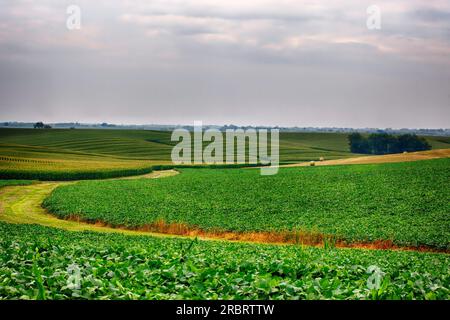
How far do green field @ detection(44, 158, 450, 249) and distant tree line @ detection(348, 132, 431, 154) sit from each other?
139 ft

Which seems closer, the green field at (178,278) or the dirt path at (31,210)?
the green field at (178,278)

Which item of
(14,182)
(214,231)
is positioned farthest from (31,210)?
(214,231)

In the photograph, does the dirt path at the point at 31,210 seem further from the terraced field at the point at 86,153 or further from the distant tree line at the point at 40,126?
the distant tree line at the point at 40,126

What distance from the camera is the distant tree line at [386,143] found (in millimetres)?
77562

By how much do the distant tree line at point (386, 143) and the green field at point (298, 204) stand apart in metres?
42.2

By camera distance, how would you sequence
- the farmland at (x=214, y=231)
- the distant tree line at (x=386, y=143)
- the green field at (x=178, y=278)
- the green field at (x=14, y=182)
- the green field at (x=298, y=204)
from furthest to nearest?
the distant tree line at (x=386, y=143), the green field at (x=14, y=182), the green field at (x=298, y=204), the farmland at (x=214, y=231), the green field at (x=178, y=278)

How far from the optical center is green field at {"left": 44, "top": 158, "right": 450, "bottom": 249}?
23656 millimetres

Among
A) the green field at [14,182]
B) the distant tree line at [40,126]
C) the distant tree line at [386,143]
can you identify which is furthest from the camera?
the distant tree line at [386,143]

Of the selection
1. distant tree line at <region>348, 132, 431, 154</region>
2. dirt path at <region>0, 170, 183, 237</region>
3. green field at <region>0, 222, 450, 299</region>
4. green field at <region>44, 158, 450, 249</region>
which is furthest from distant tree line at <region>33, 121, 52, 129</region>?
distant tree line at <region>348, 132, 431, 154</region>

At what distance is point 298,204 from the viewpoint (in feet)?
96.2

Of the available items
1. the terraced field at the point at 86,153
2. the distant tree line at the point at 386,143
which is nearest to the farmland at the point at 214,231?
the terraced field at the point at 86,153

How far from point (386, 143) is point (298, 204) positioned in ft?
198

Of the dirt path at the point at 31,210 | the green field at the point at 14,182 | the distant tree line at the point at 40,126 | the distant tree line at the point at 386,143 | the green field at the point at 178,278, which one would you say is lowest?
the dirt path at the point at 31,210

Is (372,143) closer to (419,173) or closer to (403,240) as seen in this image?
(419,173)
